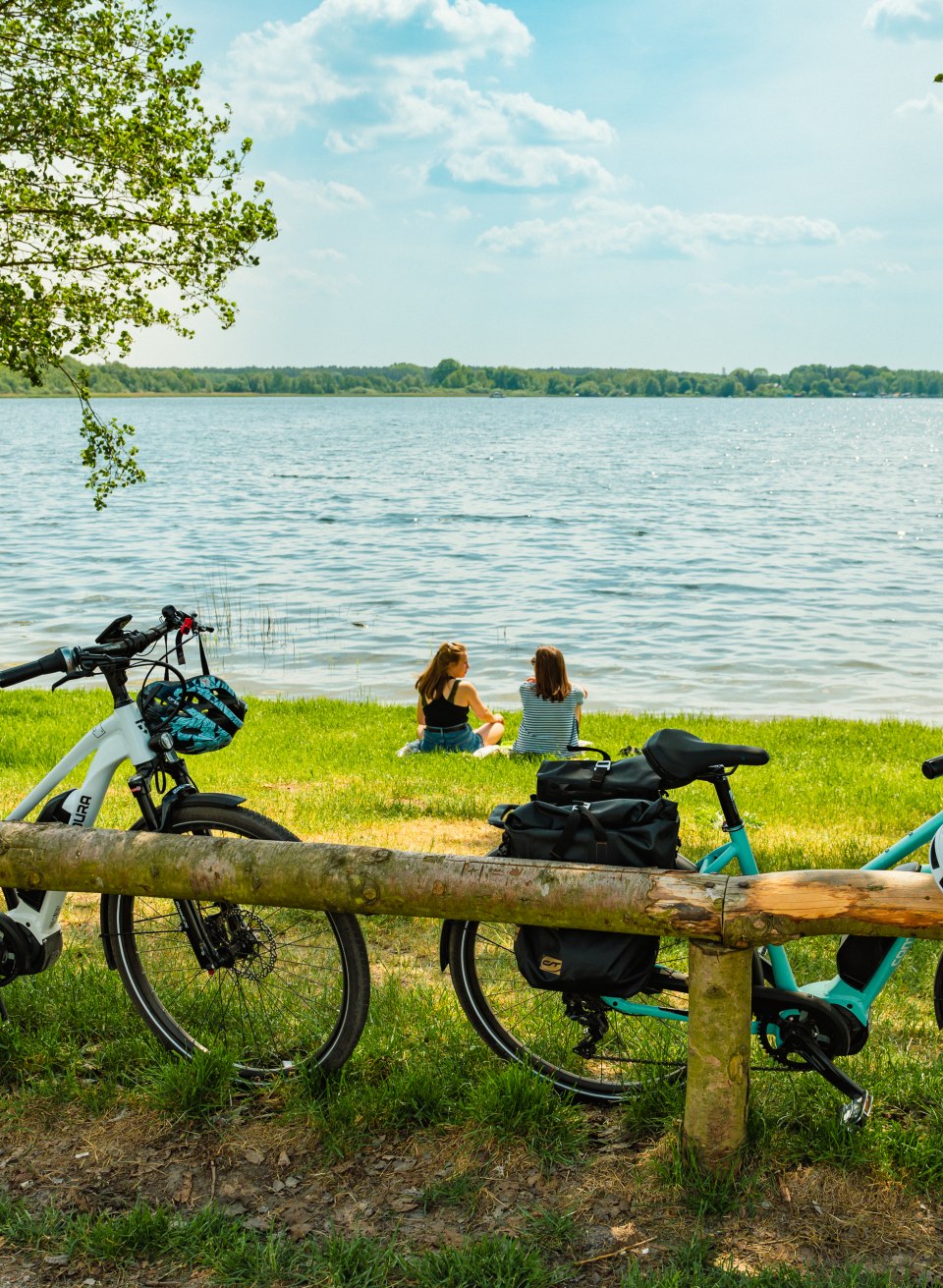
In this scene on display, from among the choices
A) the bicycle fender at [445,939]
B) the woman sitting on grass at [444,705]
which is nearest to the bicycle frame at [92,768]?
the bicycle fender at [445,939]

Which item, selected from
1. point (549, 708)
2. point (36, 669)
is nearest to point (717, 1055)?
point (36, 669)

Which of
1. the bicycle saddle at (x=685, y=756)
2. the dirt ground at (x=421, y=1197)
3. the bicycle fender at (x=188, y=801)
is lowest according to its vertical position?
the dirt ground at (x=421, y=1197)

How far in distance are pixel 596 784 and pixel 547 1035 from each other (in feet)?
3.31

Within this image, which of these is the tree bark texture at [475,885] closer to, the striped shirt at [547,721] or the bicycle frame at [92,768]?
the bicycle frame at [92,768]

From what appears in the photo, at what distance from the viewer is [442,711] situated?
11633 mm

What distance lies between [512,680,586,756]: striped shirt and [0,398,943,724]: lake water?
471 centimetres

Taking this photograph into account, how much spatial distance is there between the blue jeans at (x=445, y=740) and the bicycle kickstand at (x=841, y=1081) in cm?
795

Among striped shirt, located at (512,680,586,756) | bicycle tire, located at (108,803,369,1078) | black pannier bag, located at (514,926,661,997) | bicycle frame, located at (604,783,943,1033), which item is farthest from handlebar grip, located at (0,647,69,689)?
striped shirt, located at (512,680,586,756)

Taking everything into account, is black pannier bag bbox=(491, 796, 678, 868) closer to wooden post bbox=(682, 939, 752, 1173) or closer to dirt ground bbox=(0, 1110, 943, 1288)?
wooden post bbox=(682, 939, 752, 1173)

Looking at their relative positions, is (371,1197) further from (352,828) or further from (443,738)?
(443,738)

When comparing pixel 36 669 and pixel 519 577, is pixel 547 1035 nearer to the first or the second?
pixel 36 669

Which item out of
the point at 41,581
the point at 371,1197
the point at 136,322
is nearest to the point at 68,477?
the point at 41,581

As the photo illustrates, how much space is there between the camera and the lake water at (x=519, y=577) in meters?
18.1

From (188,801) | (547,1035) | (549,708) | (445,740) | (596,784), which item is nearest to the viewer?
(596,784)
